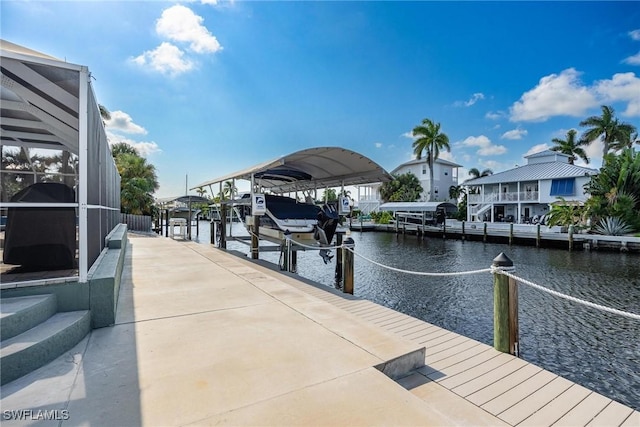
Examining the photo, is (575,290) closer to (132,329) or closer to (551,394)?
(551,394)

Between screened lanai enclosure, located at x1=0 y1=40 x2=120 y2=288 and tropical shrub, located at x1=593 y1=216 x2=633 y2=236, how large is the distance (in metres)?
27.3

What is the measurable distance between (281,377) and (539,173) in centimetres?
3632

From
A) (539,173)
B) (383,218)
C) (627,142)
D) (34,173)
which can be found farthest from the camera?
(383,218)

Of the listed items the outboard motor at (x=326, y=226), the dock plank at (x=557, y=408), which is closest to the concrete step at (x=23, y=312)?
the dock plank at (x=557, y=408)

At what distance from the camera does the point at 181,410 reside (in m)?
2.03

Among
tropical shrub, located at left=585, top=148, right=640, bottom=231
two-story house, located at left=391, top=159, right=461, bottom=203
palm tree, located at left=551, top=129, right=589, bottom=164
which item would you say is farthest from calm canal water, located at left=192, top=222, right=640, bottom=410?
palm tree, located at left=551, top=129, right=589, bottom=164

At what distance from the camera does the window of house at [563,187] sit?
28531 millimetres

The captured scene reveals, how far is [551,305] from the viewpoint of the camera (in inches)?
327

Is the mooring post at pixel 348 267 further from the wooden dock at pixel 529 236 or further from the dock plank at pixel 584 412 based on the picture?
the wooden dock at pixel 529 236

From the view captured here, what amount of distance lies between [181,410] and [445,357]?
285 cm

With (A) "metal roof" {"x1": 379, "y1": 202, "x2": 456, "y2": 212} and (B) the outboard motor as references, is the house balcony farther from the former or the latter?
(B) the outboard motor

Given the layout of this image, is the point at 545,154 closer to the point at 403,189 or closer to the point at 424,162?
the point at 424,162

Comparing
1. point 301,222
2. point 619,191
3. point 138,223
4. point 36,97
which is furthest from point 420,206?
point 36,97

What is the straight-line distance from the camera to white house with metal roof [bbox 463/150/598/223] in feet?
93.9
